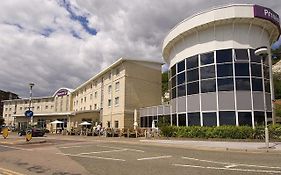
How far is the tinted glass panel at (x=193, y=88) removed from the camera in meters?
26.9

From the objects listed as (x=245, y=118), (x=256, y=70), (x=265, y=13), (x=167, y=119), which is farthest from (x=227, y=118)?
(x=265, y=13)

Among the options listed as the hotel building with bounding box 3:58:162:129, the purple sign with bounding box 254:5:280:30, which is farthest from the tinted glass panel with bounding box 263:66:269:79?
the hotel building with bounding box 3:58:162:129

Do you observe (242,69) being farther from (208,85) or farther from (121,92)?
(121,92)

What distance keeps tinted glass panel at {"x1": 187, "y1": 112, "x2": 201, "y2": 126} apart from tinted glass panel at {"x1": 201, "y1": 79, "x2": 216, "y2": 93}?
2.26 m

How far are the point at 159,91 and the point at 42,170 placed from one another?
113ft

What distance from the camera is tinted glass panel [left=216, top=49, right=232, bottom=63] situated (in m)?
25.4

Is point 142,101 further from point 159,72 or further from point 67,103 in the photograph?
point 67,103

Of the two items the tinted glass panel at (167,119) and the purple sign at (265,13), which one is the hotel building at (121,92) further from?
the purple sign at (265,13)

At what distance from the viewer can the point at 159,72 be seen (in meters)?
44.4

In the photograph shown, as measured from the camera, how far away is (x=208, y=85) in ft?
85.4

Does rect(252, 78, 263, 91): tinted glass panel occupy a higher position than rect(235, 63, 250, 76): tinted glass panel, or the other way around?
rect(235, 63, 250, 76): tinted glass panel

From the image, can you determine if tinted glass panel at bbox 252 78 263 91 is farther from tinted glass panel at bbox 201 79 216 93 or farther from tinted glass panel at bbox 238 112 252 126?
tinted glass panel at bbox 201 79 216 93

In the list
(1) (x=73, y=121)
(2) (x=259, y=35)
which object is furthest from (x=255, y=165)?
(1) (x=73, y=121)

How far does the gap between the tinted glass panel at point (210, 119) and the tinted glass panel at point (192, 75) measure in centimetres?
352
